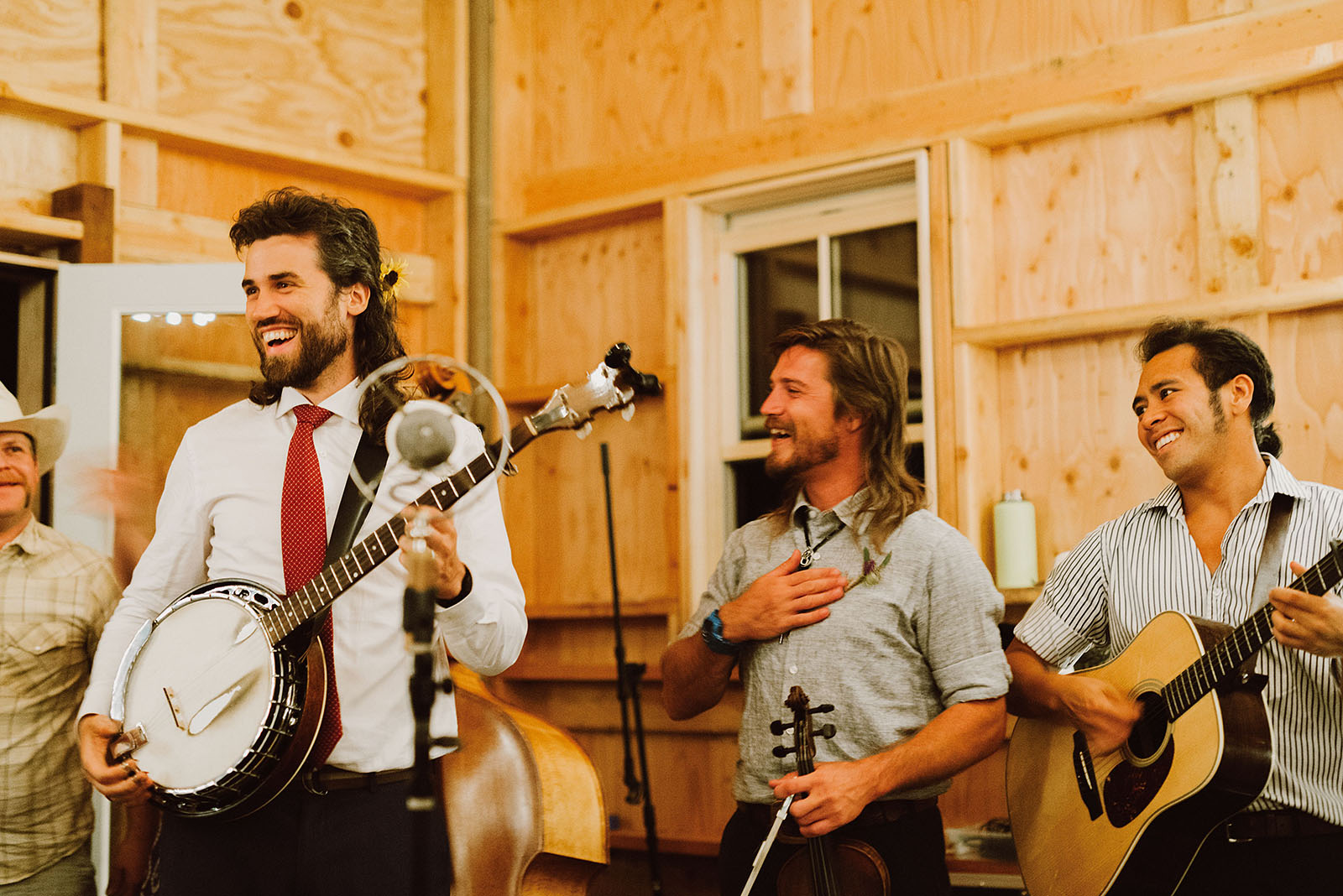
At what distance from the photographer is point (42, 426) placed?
11.7 ft

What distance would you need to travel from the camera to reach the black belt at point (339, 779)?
2.26 meters

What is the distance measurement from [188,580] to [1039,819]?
1783mm

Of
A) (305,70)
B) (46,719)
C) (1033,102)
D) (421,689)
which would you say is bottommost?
(46,719)

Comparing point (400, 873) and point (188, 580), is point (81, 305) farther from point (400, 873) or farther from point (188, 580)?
point (400, 873)

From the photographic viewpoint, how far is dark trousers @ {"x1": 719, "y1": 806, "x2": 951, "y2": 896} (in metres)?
2.57

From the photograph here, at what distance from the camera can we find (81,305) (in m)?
3.95

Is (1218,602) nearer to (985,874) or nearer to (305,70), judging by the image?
(985,874)

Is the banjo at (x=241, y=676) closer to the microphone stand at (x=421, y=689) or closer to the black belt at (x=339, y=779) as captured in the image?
the black belt at (x=339, y=779)

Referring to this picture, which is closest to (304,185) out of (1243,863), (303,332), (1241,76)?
(303,332)

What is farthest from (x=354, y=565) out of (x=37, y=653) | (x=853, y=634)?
(x=37, y=653)

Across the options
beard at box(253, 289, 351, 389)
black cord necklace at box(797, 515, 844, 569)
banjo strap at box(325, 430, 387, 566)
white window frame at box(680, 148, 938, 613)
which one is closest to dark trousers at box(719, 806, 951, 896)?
black cord necklace at box(797, 515, 844, 569)

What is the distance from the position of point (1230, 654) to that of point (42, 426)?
2.90 meters

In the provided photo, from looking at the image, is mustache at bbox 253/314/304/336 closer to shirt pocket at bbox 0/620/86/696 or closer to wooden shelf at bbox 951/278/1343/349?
shirt pocket at bbox 0/620/86/696

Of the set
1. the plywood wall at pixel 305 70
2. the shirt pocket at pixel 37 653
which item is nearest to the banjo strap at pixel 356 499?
the shirt pocket at pixel 37 653
